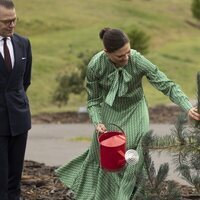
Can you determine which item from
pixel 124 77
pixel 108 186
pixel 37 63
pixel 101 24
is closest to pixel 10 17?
pixel 124 77

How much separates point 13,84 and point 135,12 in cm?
3667

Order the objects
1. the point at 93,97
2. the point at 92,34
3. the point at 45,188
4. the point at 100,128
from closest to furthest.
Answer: the point at 100,128 < the point at 93,97 < the point at 45,188 < the point at 92,34

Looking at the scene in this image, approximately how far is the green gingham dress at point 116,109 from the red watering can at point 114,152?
228 mm

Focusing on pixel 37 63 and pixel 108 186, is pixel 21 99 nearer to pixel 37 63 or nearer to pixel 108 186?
pixel 108 186

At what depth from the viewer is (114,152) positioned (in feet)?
15.6

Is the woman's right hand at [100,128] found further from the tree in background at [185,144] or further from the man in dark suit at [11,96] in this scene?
the tree in background at [185,144]

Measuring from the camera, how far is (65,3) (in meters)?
41.4

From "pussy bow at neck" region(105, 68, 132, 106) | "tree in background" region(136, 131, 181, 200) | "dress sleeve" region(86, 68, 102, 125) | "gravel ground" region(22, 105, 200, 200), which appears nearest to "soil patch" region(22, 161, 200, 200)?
"gravel ground" region(22, 105, 200, 200)

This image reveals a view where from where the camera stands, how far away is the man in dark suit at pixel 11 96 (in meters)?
4.86

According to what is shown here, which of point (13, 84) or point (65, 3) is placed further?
point (65, 3)

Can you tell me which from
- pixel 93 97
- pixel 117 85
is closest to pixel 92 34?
pixel 93 97

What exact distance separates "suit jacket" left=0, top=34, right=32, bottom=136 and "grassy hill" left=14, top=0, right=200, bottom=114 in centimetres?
1010

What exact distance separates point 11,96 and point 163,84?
1.07 m

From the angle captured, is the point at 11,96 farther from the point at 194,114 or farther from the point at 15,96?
the point at 194,114
